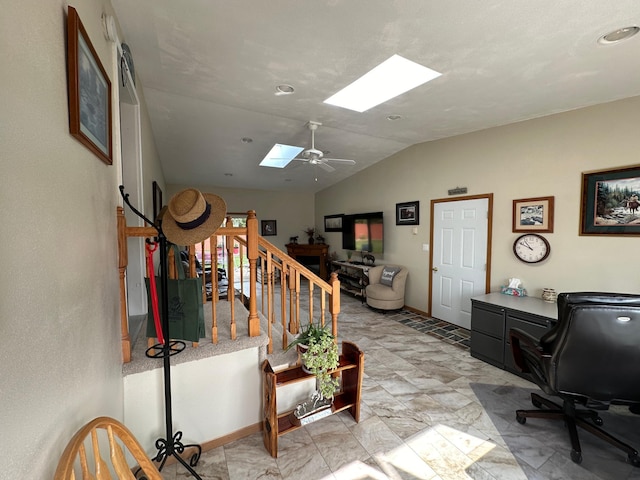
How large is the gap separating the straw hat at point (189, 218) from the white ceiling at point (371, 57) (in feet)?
4.13

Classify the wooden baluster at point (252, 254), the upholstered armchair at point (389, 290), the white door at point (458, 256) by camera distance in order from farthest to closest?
the upholstered armchair at point (389, 290), the white door at point (458, 256), the wooden baluster at point (252, 254)


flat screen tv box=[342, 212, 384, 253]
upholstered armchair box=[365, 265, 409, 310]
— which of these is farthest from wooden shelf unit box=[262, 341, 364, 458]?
flat screen tv box=[342, 212, 384, 253]

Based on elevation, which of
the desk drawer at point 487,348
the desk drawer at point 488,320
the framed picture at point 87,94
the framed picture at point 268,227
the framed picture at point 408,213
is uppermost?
the framed picture at point 87,94

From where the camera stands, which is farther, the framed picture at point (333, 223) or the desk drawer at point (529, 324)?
the framed picture at point (333, 223)

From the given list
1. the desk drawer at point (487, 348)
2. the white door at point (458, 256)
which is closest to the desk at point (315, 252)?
the white door at point (458, 256)

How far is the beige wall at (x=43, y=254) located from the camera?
0.62 meters

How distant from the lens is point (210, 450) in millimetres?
1861

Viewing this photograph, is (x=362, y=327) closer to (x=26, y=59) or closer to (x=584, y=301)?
(x=584, y=301)

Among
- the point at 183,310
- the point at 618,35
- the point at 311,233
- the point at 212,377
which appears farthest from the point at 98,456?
the point at 311,233

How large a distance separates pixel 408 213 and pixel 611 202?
2564 mm

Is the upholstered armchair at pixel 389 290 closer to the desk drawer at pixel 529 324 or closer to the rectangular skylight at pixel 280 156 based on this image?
the desk drawer at pixel 529 324

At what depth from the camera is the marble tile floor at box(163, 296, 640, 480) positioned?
1.70m

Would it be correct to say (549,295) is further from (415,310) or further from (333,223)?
(333,223)

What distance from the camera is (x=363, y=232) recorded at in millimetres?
5926
